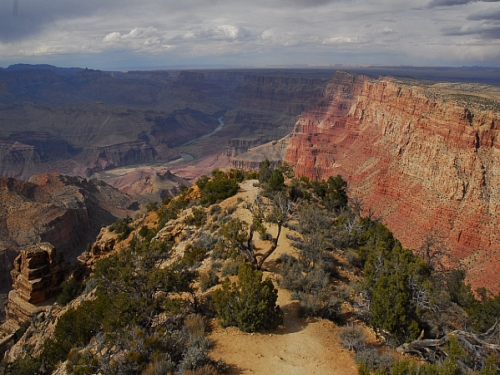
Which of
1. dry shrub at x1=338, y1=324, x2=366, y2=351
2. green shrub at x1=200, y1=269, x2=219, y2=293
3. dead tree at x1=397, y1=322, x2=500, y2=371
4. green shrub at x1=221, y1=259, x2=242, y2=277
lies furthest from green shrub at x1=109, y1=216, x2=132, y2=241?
dead tree at x1=397, y1=322, x2=500, y2=371

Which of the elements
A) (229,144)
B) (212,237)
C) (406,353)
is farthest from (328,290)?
(229,144)

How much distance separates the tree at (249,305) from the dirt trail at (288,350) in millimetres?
292

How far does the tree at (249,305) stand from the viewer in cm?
1188

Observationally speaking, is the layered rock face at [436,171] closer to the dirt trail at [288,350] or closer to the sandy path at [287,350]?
the dirt trail at [288,350]

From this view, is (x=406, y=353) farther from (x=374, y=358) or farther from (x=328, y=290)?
(x=328, y=290)

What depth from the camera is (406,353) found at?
36.3 ft

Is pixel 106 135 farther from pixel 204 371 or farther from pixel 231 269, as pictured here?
pixel 204 371

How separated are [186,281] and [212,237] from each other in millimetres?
7201

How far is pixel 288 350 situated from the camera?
11.2 metres

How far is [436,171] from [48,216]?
5101cm

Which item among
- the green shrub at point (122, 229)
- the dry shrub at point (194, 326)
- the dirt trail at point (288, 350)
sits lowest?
the green shrub at point (122, 229)

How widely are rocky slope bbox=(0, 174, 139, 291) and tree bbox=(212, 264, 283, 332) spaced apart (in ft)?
126

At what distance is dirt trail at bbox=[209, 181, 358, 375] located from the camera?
10.3 m

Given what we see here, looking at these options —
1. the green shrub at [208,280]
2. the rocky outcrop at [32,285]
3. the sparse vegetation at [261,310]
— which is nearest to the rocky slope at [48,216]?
the rocky outcrop at [32,285]
